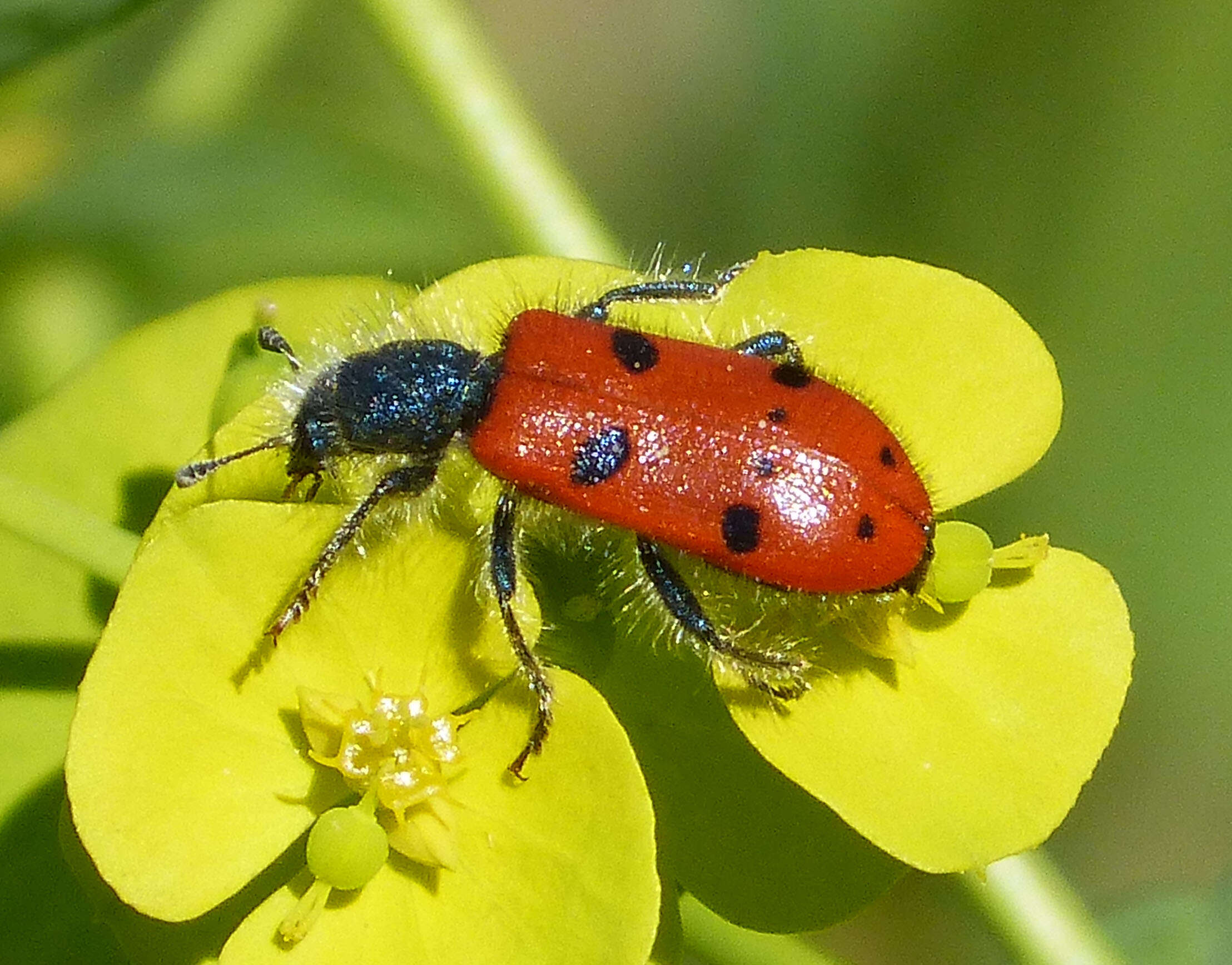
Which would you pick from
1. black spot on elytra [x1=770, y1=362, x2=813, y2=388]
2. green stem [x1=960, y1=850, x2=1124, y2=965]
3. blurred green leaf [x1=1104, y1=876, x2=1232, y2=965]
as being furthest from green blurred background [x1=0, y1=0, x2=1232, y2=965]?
black spot on elytra [x1=770, y1=362, x2=813, y2=388]

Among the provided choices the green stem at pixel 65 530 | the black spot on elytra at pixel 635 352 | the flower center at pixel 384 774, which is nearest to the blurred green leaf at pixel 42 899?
the green stem at pixel 65 530

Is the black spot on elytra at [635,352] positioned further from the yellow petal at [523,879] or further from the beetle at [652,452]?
the yellow petal at [523,879]

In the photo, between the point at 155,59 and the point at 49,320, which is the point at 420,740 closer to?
the point at 49,320

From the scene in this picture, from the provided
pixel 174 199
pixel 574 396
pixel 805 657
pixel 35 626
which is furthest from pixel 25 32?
pixel 805 657

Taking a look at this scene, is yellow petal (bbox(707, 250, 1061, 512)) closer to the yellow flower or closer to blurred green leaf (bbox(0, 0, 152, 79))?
the yellow flower

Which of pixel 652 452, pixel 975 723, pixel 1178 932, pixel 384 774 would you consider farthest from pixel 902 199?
pixel 384 774

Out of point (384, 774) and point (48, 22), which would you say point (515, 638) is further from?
point (48, 22)

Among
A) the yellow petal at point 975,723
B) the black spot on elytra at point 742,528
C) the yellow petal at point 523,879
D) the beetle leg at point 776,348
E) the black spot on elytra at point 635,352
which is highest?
the beetle leg at point 776,348
